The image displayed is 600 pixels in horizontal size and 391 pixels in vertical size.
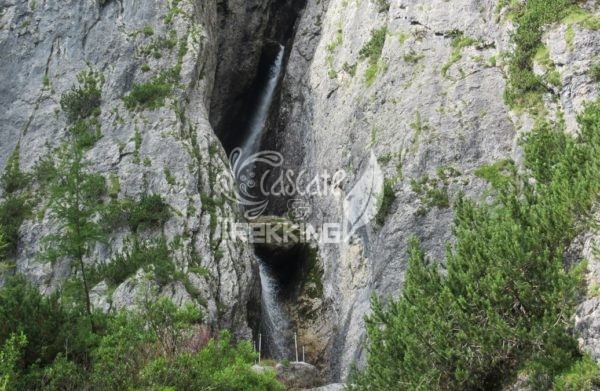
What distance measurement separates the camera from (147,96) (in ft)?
96.3

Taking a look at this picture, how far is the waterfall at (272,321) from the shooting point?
27.3 meters

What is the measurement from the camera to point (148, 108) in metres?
28.9

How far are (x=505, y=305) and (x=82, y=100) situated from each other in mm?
25464

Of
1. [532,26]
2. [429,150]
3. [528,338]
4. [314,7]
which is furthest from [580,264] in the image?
[314,7]

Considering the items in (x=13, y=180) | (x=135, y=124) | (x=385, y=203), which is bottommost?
(x=385, y=203)

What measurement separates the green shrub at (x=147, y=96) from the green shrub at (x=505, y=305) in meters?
20.6

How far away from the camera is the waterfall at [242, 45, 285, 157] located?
4069cm

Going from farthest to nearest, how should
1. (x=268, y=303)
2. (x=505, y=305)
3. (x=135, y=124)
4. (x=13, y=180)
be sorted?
(x=268, y=303) → (x=135, y=124) → (x=13, y=180) → (x=505, y=305)

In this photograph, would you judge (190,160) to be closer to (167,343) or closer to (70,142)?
(70,142)

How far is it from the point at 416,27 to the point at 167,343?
22243mm

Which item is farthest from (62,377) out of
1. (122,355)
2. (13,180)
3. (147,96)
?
(147,96)

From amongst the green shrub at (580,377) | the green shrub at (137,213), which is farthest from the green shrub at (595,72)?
the green shrub at (137,213)

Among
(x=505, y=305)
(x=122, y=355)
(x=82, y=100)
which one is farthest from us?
(x=82, y=100)

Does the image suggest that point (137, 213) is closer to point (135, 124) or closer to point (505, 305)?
point (135, 124)
